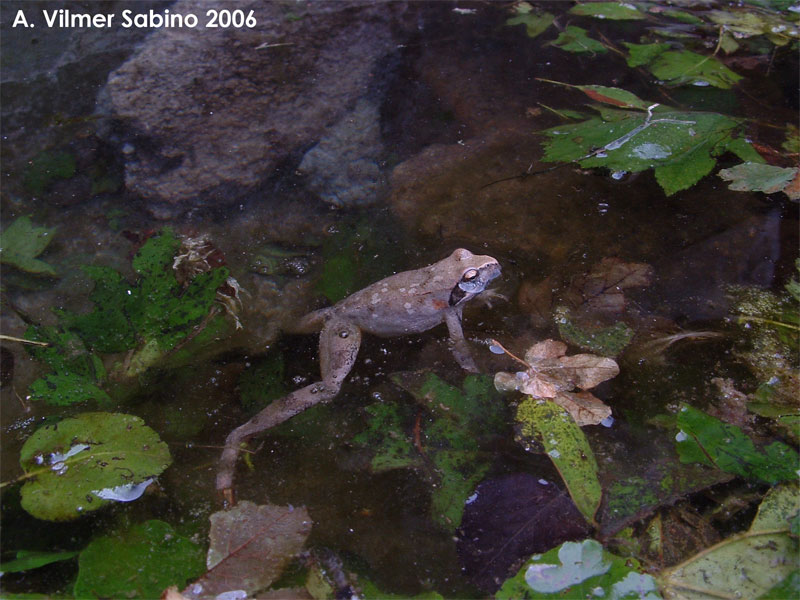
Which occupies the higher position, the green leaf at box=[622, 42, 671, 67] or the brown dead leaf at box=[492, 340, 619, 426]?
the green leaf at box=[622, 42, 671, 67]

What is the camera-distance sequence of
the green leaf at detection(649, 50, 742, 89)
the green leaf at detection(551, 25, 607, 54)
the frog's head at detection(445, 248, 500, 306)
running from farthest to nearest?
the green leaf at detection(551, 25, 607, 54) < the green leaf at detection(649, 50, 742, 89) < the frog's head at detection(445, 248, 500, 306)

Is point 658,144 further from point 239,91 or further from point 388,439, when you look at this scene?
point 239,91

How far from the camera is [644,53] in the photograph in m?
4.10

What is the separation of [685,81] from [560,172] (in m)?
1.43

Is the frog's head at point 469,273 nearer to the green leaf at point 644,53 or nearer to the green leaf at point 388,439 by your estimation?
the green leaf at point 388,439

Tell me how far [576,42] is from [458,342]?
10.1 ft

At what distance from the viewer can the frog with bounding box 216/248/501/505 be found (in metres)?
2.78

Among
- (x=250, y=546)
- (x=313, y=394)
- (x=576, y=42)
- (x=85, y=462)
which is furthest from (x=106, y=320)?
(x=576, y=42)

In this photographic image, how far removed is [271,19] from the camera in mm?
4727

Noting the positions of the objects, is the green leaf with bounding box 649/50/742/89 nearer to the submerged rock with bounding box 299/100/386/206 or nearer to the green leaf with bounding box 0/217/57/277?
the submerged rock with bounding box 299/100/386/206

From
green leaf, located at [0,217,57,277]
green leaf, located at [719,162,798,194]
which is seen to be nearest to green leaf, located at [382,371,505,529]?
green leaf, located at [719,162,798,194]

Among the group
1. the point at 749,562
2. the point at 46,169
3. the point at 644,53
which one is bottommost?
the point at 749,562

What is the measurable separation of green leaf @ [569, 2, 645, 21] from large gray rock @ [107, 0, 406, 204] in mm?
1651

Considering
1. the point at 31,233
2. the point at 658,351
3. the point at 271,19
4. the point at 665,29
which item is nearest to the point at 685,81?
the point at 665,29
